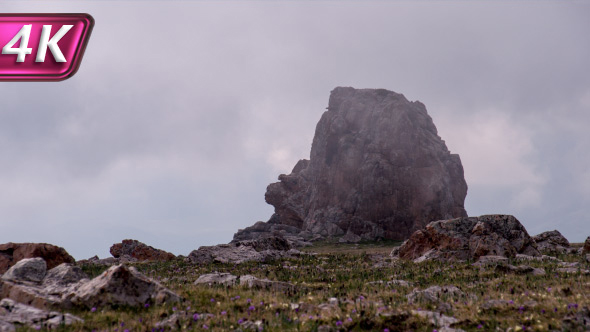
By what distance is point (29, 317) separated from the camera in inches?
382

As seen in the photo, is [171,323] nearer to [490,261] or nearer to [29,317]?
[29,317]

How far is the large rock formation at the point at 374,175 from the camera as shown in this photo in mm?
101625

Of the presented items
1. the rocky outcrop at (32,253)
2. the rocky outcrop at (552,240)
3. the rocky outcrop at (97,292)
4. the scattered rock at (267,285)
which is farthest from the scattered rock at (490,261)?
the rocky outcrop at (32,253)

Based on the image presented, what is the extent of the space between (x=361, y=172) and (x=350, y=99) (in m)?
25.8

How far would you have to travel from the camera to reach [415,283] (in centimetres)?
1736

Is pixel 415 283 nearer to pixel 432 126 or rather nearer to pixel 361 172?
pixel 361 172

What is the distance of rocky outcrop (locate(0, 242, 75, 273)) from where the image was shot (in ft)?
85.4

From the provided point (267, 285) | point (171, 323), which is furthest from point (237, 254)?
point (171, 323)

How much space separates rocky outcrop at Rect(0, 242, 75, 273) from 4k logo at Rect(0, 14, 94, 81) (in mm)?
14051

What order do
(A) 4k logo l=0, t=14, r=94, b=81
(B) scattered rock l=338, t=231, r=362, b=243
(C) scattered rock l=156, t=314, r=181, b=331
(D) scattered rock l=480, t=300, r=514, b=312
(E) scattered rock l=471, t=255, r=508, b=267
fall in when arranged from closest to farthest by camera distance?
(C) scattered rock l=156, t=314, r=181, b=331, (D) scattered rock l=480, t=300, r=514, b=312, (A) 4k logo l=0, t=14, r=94, b=81, (E) scattered rock l=471, t=255, r=508, b=267, (B) scattered rock l=338, t=231, r=362, b=243

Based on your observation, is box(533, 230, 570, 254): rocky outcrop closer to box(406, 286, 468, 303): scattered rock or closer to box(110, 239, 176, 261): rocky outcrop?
box(406, 286, 468, 303): scattered rock

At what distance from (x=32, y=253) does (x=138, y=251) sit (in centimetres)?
1731

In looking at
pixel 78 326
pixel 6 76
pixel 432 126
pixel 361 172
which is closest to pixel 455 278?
pixel 78 326

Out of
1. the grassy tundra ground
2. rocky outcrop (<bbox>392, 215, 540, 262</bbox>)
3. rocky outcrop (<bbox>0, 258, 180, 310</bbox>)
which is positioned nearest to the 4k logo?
rocky outcrop (<bbox>0, 258, 180, 310</bbox>)
